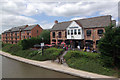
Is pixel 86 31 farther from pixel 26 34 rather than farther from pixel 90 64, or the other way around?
pixel 26 34

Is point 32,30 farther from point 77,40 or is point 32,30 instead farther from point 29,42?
point 77,40

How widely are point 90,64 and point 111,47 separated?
3703 mm

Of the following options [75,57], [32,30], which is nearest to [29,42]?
[32,30]

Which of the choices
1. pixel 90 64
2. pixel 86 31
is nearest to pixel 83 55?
pixel 90 64

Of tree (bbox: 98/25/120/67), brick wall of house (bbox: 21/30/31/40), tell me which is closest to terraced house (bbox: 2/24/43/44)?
brick wall of house (bbox: 21/30/31/40)

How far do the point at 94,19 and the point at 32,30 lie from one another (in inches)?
1063

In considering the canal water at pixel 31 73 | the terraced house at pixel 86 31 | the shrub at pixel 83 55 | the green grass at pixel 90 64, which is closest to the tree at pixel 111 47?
the green grass at pixel 90 64

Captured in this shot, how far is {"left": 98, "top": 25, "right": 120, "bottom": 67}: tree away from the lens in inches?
388

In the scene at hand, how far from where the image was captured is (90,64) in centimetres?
1177

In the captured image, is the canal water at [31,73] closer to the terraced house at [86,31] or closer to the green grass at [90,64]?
the green grass at [90,64]

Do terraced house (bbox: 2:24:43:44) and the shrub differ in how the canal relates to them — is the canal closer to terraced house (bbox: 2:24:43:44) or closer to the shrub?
the shrub

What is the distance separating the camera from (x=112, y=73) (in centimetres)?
957

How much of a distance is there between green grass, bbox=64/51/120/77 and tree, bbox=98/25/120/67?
968 mm

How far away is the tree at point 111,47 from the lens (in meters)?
9.84
